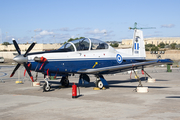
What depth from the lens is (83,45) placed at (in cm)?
1655

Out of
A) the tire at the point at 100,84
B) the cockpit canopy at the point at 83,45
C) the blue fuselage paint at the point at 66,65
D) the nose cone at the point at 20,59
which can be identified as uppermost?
the cockpit canopy at the point at 83,45

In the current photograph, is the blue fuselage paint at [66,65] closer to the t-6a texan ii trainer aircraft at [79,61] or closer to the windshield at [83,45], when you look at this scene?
the t-6a texan ii trainer aircraft at [79,61]

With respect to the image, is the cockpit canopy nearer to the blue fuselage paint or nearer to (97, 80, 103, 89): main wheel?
the blue fuselage paint

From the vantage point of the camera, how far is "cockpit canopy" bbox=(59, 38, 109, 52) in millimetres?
16297

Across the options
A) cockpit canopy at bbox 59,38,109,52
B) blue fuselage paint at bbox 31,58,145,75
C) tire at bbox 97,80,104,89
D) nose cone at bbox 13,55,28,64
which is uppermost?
cockpit canopy at bbox 59,38,109,52

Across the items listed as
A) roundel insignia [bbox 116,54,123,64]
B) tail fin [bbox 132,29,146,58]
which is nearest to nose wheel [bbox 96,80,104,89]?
roundel insignia [bbox 116,54,123,64]

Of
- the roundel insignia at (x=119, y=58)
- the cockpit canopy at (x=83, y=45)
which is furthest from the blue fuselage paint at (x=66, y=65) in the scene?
the roundel insignia at (x=119, y=58)

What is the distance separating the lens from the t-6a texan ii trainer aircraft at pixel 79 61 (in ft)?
48.9

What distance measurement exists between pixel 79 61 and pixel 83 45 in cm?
122

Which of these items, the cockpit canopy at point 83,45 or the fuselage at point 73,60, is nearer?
the fuselage at point 73,60

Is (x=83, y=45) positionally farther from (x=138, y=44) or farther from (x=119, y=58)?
(x=138, y=44)

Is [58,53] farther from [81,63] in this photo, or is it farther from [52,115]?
[52,115]

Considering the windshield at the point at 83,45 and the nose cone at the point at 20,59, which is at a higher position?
the windshield at the point at 83,45

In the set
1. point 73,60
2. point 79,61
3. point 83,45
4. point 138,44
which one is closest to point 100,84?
point 79,61
